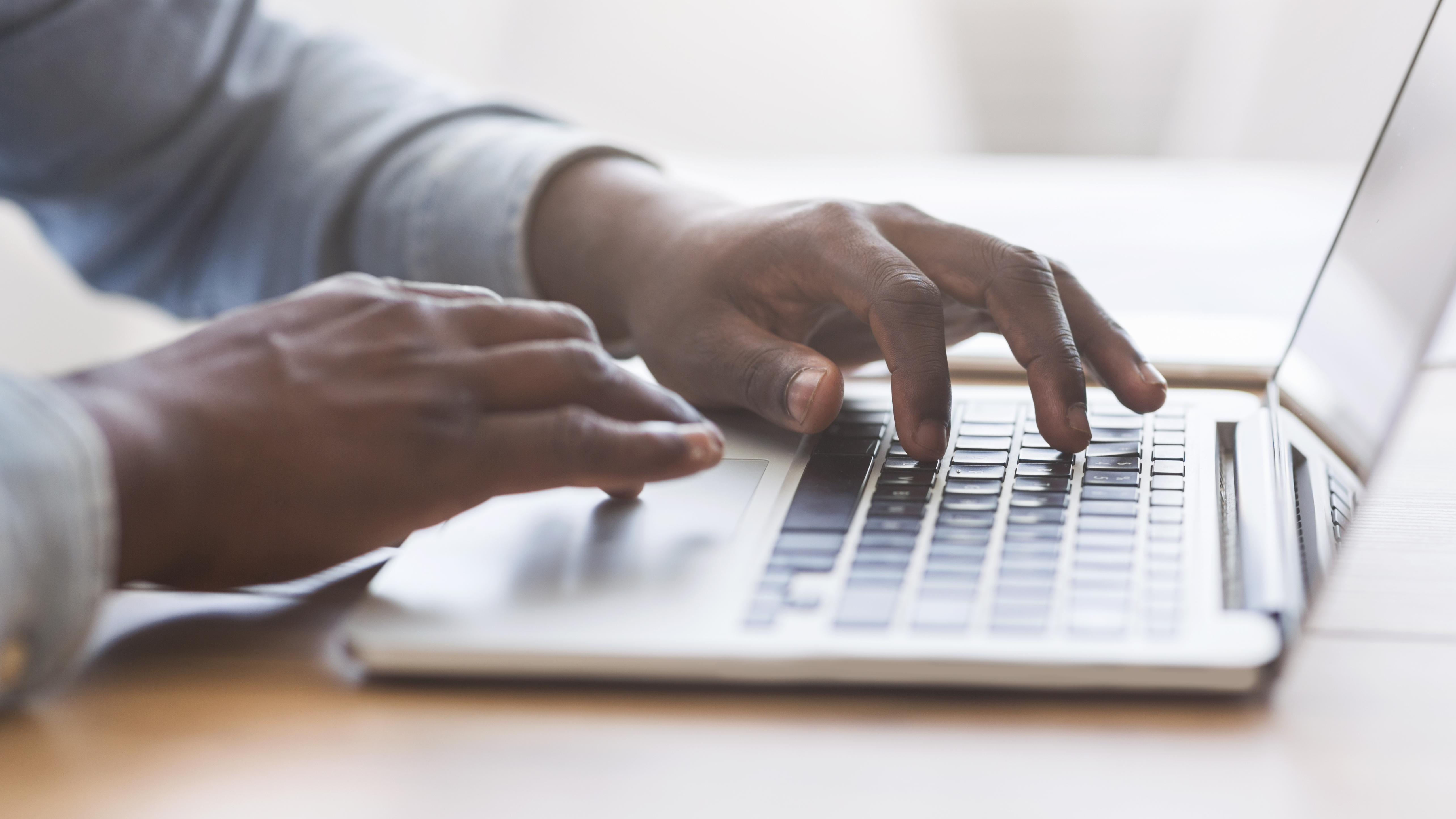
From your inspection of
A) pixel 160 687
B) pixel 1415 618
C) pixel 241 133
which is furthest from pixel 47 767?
pixel 241 133

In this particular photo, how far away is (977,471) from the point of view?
1.58 ft

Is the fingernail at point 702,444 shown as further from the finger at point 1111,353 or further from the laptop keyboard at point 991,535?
the finger at point 1111,353

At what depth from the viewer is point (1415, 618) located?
1.32 feet

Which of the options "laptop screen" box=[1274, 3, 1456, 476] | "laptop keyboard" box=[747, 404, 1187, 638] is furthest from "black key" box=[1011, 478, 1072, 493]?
"laptop screen" box=[1274, 3, 1456, 476]

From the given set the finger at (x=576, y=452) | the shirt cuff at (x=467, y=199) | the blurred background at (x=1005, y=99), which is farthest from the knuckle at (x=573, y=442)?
the blurred background at (x=1005, y=99)

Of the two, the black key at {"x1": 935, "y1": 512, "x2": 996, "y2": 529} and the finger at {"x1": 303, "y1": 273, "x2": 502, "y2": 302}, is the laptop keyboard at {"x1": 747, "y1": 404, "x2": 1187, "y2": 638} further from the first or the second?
the finger at {"x1": 303, "y1": 273, "x2": 502, "y2": 302}

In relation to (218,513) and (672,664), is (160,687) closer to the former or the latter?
(218,513)

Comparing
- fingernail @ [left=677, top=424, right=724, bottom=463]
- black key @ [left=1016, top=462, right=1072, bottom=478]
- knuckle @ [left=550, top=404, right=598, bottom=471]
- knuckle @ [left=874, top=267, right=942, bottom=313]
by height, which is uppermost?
knuckle @ [left=874, top=267, right=942, bottom=313]

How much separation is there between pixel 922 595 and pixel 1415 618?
0.18m

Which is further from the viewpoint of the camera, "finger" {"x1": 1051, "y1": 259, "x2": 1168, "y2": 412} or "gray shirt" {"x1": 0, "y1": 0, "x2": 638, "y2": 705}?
"gray shirt" {"x1": 0, "y1": 0, "x2": 638, "y2": 705}

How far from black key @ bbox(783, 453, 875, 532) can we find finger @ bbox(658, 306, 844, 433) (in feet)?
0.08

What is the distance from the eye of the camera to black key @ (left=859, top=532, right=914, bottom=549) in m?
0.40

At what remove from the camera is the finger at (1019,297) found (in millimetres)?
493

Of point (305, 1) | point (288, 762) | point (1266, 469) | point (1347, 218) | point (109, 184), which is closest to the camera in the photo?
point (288, 762)
